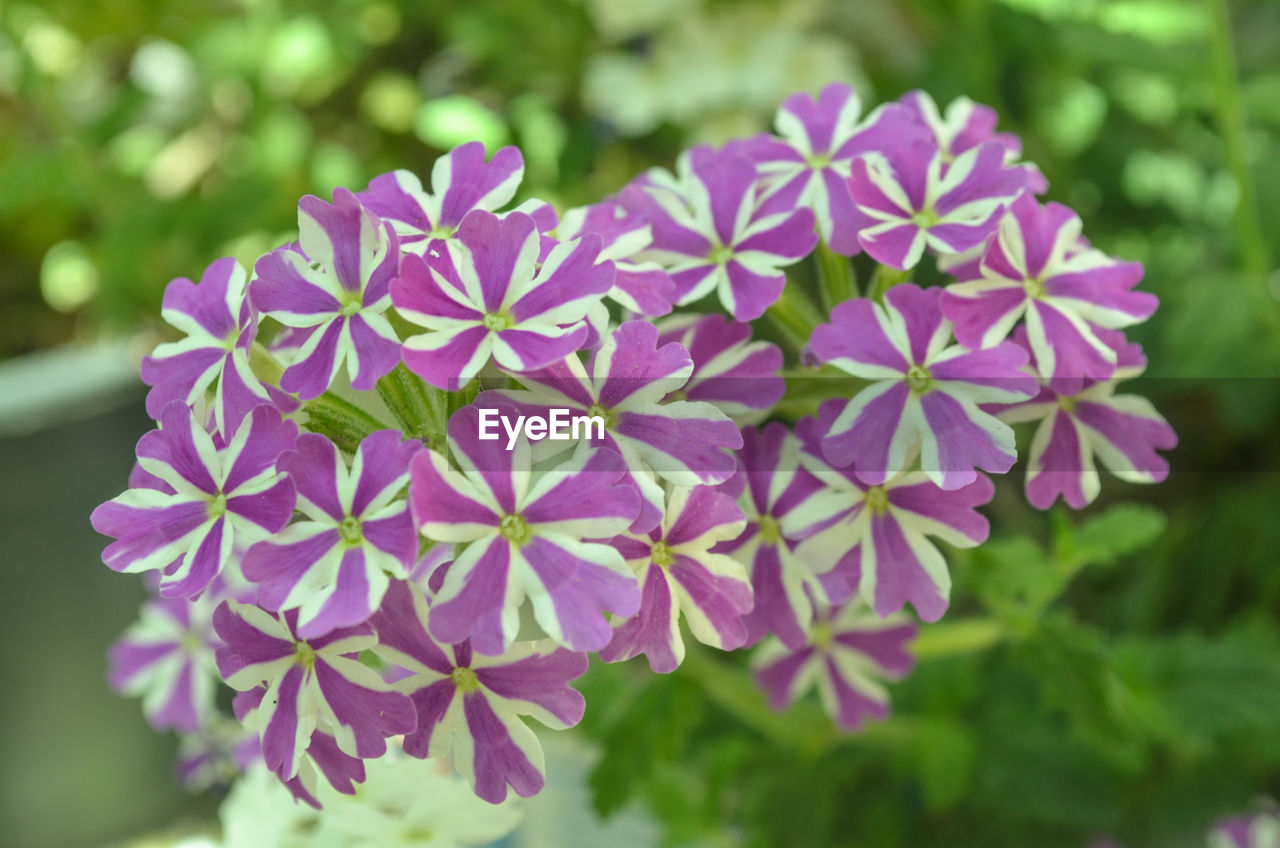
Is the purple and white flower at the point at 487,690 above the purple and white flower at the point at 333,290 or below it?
below

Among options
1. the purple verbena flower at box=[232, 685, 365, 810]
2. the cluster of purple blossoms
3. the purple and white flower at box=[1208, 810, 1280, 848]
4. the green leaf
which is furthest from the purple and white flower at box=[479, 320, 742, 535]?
the purple and white flower at box=[1208, 810, 1280, 848]

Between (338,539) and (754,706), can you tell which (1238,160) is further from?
(338,539)

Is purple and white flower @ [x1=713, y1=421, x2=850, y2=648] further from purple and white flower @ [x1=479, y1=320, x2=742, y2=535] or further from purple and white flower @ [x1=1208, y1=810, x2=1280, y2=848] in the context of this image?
purple and white flower @ [x1=1208, y1=810, x2=1280, y2=848]

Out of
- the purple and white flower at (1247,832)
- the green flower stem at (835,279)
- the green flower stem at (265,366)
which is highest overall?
the green flower stem at (265,366)

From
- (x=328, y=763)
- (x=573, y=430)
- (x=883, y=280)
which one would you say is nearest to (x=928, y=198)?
(x=883, y=280)

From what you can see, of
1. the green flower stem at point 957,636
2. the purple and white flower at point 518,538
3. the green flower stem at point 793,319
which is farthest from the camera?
the green flower stem at point 957,636

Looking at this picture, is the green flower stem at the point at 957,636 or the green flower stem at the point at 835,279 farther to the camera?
the green flower stem at the point at 957,636

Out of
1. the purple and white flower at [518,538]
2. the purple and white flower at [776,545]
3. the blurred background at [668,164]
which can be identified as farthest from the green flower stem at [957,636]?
the purple and white flower at [518,538]

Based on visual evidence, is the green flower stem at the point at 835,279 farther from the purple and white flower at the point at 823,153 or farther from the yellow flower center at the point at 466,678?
the yellow flower center at the point at 466,678
